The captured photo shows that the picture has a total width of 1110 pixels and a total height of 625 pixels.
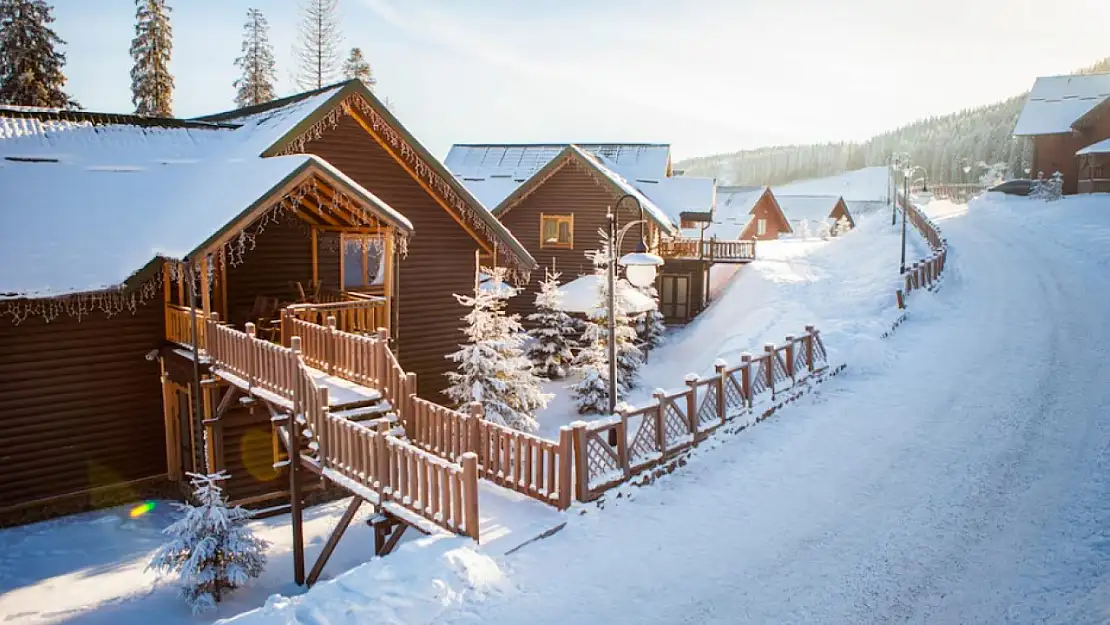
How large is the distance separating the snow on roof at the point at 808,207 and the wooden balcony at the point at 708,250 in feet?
152

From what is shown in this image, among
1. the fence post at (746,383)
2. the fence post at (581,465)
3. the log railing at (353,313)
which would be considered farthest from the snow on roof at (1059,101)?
the fence post at (581,465)

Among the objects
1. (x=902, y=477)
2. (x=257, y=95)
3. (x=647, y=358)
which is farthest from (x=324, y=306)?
(x=257, y=95)

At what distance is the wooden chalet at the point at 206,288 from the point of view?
13836 millimetres

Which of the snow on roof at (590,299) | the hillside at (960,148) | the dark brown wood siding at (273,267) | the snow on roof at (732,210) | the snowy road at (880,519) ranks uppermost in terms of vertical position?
the hillside at (960,148)

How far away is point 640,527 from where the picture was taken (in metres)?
10.5

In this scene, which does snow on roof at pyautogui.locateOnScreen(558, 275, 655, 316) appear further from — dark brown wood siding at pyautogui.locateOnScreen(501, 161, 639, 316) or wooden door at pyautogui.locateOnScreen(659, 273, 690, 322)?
wooden door at pyautogui.locateOnScreen(659, 273, 690, 322)

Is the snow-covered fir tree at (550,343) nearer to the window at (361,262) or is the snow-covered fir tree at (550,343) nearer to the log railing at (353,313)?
the window at (361,262)

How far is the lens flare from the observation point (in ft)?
50.7

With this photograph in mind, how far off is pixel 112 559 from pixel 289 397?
16.0ft

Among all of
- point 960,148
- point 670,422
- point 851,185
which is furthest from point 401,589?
point 851,185

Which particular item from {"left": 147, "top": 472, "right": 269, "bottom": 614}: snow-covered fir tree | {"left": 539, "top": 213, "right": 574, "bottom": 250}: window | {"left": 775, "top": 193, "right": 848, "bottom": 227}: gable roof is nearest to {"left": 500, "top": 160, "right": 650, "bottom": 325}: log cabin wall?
{"left": 539, "top": 213, "right": 574, "bottom": 250}: window

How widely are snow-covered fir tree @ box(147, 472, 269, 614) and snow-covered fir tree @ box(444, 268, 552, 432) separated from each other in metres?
6.78

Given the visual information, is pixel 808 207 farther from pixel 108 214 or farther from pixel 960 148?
pixel 960 148

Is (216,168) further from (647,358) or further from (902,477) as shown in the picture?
(647,358)
